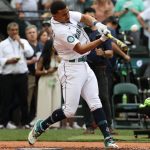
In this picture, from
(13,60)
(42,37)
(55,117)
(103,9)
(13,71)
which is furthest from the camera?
(103,9)

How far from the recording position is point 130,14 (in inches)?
692

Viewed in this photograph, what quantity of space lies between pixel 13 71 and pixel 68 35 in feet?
18.3

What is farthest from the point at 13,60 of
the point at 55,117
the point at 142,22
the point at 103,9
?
the point at 55,117

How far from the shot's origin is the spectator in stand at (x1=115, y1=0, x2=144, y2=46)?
17.4 meters

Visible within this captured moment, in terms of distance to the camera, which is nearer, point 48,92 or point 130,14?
point 48,92

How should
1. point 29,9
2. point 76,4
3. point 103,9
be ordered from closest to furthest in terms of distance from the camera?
point 103,9 < point 29,9 < point 76,4

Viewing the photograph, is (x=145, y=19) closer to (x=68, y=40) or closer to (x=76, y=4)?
(x=76, y=4)

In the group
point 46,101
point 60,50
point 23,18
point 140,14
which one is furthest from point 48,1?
point 60,50

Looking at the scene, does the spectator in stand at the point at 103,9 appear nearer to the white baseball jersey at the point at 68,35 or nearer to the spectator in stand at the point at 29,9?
the spectator in stand at the point at 29,9

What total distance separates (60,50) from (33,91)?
6120 millimetres

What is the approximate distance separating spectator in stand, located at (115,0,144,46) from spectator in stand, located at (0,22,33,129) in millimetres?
2941

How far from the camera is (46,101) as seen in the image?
15.8m

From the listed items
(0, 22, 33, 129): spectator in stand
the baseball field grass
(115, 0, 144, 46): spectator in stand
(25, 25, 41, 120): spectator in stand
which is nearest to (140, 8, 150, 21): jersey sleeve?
(115, 0, 144, 46): spectator in stand

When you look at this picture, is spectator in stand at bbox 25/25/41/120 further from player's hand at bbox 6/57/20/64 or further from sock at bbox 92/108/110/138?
sock at bbox 92/108/110/138
